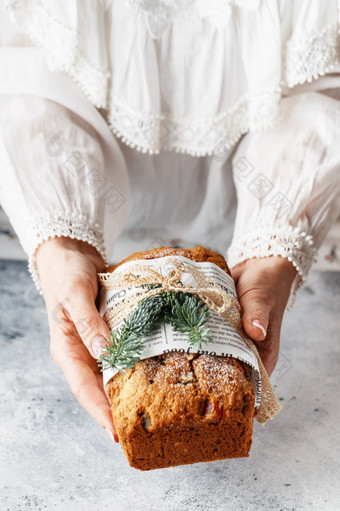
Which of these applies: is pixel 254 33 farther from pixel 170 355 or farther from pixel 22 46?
pixel 170 355

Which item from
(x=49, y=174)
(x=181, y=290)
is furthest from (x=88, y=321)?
(x=49, y=174)

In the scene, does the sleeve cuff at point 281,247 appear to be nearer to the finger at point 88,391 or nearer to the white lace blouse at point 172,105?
the white lace blouse at point 172,105

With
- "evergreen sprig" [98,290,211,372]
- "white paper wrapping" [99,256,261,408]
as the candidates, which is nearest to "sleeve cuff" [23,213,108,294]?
"white paper wrapping" [99,256,261,408]

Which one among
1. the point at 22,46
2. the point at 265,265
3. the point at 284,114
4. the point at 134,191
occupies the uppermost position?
the point at 22,46

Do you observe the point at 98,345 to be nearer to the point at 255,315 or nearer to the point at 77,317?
the point at 77,317

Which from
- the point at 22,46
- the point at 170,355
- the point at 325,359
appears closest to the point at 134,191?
the point at 22,46

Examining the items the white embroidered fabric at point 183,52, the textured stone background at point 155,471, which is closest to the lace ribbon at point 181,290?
the textured stone background at point 155,471

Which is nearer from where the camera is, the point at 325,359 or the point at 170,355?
the point at 170,355
